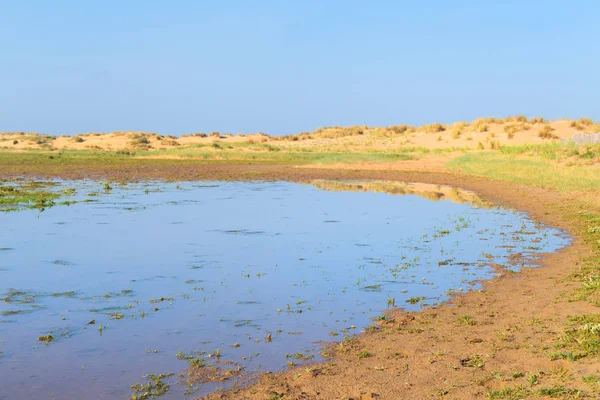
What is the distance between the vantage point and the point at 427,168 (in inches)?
1517

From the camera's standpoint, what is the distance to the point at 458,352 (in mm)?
7023

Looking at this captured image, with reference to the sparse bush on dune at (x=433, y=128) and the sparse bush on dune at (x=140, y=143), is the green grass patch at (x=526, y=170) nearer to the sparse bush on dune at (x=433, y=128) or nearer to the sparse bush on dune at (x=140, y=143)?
the sparse bush on dune at (x=433, y=128)

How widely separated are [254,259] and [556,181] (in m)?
17.2

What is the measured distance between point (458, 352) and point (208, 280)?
5.05 m

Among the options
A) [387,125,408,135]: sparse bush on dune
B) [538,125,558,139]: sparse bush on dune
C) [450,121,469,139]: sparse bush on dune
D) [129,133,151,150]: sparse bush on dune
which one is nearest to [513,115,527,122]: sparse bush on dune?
[450,121,469,139]: sparse bush on dune

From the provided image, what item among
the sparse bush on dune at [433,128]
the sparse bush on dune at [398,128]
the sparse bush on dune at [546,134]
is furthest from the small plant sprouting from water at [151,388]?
the sparse bush on dune at [398,128]

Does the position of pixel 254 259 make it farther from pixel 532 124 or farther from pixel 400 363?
pixel 532 124

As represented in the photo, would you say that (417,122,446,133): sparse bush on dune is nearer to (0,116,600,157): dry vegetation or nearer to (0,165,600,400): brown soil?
(0,116,600,157): dry vegetation

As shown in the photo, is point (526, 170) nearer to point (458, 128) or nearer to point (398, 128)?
point (458, 128)

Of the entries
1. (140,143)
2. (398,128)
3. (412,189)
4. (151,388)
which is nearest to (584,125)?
(398,128)

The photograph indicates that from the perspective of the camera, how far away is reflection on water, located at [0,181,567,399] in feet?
22.7

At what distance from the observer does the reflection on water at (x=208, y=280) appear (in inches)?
272

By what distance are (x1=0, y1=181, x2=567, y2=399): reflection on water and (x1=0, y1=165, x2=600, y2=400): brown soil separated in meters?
0.43

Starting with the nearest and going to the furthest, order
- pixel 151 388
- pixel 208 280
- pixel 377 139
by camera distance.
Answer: pixel 151 388 < pixel 208 280 < pixel 377 139
